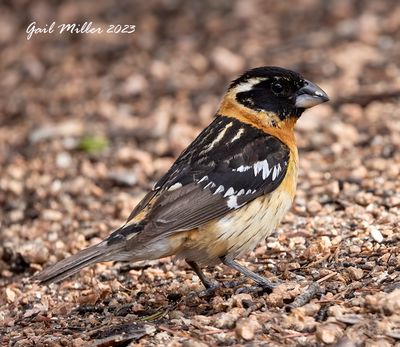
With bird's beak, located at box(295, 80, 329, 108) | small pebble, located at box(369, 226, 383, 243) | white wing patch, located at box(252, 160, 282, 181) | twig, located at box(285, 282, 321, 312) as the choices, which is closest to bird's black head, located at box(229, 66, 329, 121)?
bird's beak, located at box(295, 80, 329, 108)

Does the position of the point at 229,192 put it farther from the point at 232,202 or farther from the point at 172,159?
the point at 172,159

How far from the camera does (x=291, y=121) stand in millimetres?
6383

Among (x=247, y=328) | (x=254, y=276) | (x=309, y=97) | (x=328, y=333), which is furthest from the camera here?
(x=309, y=97)

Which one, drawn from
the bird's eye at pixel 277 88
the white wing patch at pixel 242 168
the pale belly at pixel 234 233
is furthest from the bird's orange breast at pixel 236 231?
the bird's eye at pixel 277 88

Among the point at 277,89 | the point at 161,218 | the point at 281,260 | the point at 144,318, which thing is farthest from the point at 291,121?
the point at 144,318

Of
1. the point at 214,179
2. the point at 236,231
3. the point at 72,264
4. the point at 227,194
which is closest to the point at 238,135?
the point at 214,179

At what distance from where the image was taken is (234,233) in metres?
5.59

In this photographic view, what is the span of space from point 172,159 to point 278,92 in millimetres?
2771

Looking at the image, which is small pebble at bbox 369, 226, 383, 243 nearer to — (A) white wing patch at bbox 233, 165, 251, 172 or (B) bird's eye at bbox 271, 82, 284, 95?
(A) white wing patch at bbox 233, 165, 251, 172

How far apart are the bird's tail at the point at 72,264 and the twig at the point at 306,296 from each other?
1.13 meters

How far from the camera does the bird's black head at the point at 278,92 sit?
6359 millimetres

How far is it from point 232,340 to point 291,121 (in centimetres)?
209

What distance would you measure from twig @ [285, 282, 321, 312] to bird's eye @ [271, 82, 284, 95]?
1.61m

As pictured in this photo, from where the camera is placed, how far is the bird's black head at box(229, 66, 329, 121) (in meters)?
6.36
